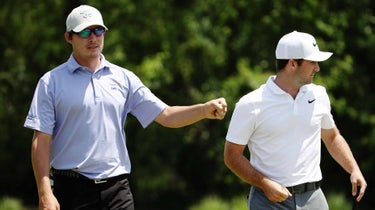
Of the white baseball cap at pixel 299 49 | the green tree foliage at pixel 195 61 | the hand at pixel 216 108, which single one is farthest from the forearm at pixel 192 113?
the green tree foliage at pixel 195 61

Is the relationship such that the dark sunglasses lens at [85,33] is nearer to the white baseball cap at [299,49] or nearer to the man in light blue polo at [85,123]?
the man in light blue polo at [85,123]

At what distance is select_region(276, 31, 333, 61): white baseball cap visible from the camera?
5328 mm

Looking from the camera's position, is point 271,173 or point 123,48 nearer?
point 271,173

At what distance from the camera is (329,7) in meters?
13.8

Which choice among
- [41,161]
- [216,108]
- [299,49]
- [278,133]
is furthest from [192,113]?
[41,161]

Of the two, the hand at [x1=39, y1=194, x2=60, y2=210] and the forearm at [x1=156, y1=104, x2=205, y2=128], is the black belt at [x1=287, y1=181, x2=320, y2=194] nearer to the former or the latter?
the forearm at [x1=156, y1=104, x2=205, y2=128]

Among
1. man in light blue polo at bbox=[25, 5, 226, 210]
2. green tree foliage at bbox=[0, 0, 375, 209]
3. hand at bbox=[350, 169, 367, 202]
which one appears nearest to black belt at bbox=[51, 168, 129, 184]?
man in light blue polo at bbox=[25, 5, 226, 210]

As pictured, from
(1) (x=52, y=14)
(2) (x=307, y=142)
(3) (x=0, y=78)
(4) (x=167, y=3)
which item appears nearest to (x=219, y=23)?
(4) (x=167, y=3)

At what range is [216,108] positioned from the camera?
4934mm

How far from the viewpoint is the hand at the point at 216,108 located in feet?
16.1

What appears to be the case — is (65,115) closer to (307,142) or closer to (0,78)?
(307,142)

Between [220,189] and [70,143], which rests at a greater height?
[70,143]

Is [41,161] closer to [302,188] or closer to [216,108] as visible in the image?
[216,108]

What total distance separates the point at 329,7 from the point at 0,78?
5947mm
